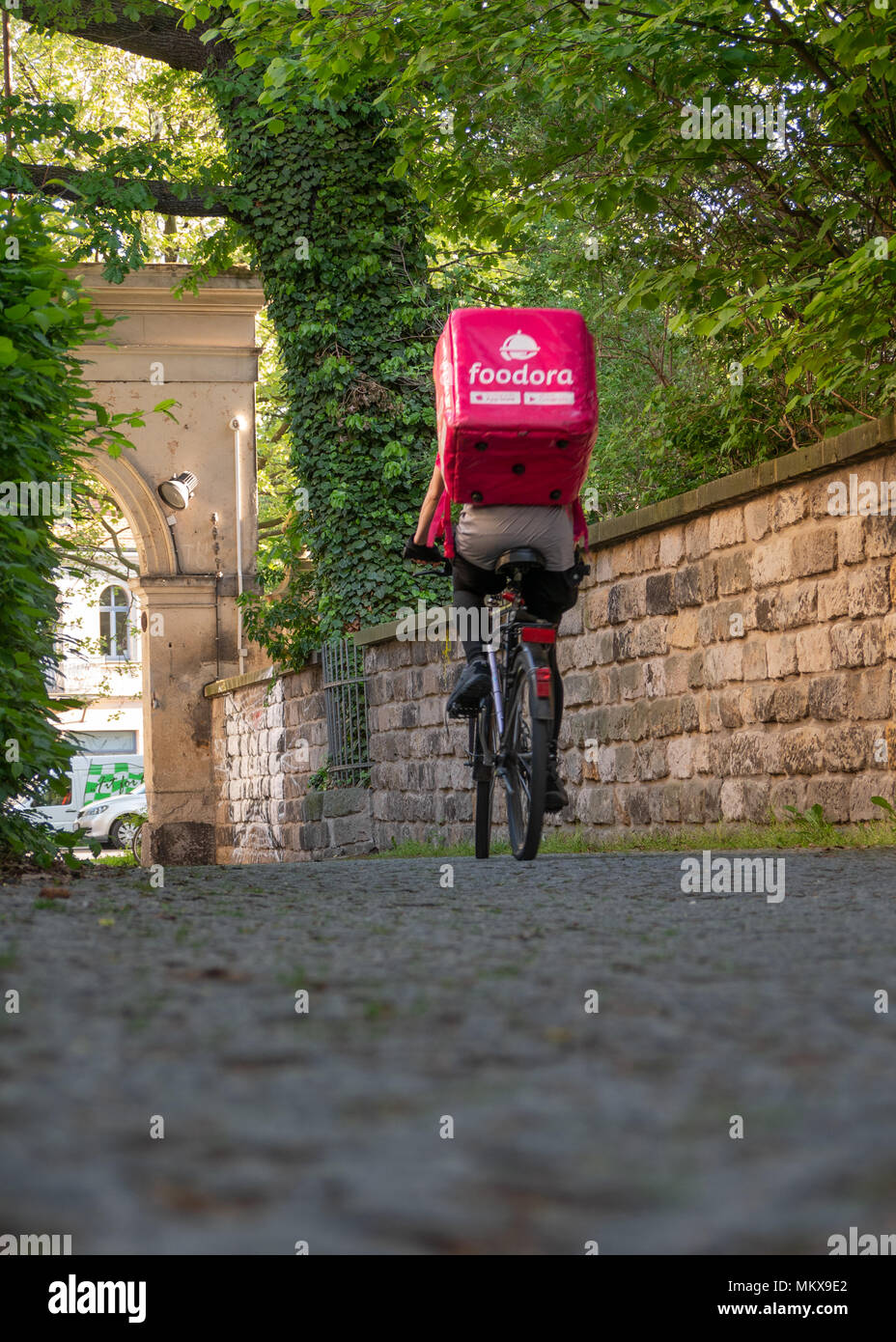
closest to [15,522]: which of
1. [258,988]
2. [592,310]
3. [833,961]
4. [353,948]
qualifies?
[353,948]

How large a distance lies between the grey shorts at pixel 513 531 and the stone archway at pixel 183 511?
13.3 metres

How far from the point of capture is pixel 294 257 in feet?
47.9

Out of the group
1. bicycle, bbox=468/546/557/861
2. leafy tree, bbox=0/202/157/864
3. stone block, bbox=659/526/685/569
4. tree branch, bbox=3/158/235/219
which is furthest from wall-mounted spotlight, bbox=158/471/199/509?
leafy tree, bbox=0/202/157/864

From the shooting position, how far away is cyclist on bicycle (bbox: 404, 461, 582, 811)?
230 inches

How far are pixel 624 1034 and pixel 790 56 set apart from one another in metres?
7.16

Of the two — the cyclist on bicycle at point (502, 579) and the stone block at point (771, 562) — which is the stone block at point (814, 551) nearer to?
the stone block at point (771, 562)

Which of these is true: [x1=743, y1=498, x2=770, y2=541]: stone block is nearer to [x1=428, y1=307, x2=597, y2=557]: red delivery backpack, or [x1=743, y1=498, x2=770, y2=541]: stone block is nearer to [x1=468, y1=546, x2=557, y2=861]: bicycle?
[x1=468, y1=546, x2=557, y2=861]: bicycle

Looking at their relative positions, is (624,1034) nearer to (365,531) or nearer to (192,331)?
(365,531)

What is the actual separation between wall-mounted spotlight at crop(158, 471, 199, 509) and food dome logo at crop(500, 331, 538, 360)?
44.8ft

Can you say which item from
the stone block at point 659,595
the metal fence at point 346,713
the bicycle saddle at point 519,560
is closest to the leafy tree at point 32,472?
the bicycle saddle at point 519,560

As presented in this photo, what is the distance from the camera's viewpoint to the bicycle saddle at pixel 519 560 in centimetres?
580

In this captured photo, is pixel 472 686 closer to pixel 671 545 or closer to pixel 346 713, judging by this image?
pixel 671 545

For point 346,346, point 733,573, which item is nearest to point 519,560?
point 733,573

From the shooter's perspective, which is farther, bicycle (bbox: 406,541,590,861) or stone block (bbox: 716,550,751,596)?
stone block (bbox: 716,550,751,596)
